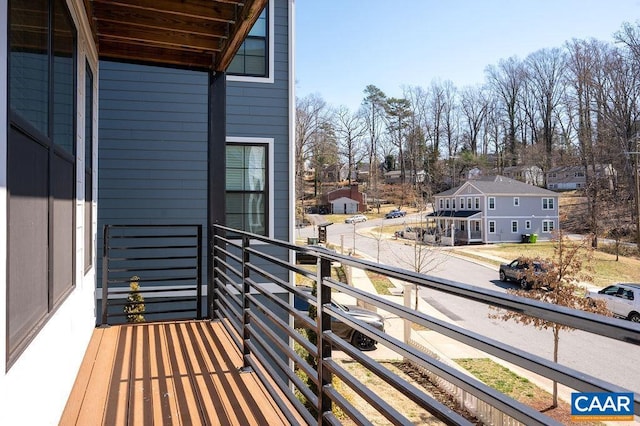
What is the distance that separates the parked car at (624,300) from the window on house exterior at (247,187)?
9828mm

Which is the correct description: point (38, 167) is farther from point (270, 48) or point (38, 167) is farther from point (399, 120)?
point (399, 120)

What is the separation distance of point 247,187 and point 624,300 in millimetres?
11563

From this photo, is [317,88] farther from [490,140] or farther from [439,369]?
[439,369]

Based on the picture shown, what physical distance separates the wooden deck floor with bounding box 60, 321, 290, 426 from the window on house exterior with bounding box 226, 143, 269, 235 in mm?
2854

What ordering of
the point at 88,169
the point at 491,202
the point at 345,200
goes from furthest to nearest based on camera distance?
the point at 345,200 → the point at 491,202 → the point at 88,169

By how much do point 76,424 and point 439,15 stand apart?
81.9 ft

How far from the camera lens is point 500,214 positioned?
30141mm

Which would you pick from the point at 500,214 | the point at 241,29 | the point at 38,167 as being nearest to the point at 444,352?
the point at 241,29

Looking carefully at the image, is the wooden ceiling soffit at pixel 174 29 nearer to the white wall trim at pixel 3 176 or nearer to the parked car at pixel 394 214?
the white wall trim at pixel 3 176

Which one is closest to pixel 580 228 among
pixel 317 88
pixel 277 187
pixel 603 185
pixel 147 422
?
pixel 603 185

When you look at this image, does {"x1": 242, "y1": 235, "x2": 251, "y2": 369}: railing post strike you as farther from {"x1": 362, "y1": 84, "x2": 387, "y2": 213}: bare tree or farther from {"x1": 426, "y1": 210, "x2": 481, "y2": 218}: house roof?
{"x1": 362, "y1": 84, "x2": 387, "y2": 213}: bare tree

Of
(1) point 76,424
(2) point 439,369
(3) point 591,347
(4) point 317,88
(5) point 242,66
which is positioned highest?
(4) point 317,88

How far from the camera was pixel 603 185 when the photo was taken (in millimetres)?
31719

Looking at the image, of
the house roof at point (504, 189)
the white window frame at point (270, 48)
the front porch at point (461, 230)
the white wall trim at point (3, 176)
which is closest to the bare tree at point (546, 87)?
the house roof at point (504, 189)
